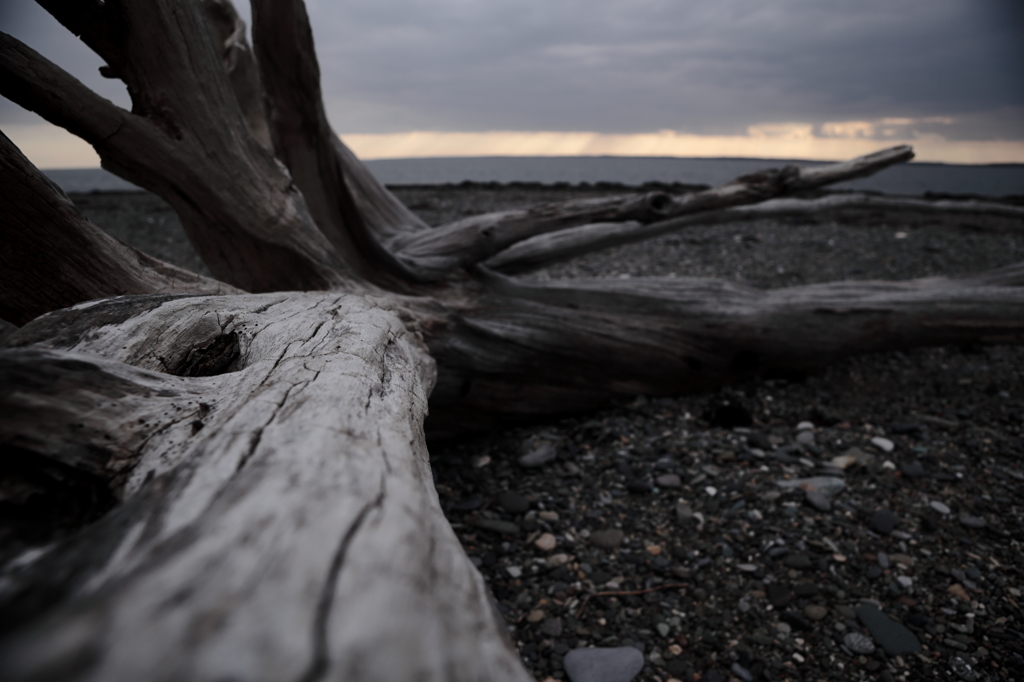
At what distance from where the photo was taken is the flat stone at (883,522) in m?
3.05

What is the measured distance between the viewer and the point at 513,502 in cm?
337

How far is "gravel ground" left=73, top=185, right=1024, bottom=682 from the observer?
7.85 ft

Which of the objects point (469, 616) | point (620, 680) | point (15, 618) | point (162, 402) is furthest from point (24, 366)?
point (620, 680)

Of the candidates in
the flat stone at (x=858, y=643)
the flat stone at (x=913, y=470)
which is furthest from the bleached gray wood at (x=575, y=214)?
the flat stone at (x=858, y=643)

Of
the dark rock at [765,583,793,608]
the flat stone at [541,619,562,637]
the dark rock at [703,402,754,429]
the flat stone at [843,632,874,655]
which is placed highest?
the dark rock at [703,402,754,429]

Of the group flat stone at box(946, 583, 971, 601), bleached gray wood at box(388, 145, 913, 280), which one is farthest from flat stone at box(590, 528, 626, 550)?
bleached gray wood at box(388, 145, 913, 280)

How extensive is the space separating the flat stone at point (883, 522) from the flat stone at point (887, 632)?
0.64 metres

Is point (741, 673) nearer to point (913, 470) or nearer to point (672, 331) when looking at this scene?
point (913, 470)

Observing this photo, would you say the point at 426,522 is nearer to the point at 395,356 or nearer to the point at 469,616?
the point at 469,616

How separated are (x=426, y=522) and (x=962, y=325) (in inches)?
214

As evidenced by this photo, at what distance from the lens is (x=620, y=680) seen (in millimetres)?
2221

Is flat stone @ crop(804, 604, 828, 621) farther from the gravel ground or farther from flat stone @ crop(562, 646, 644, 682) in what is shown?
flat stone @ crop(562, 646, 644, 682)

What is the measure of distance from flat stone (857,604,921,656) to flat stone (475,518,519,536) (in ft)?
5.46

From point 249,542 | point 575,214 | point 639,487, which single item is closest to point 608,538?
point 639,487
